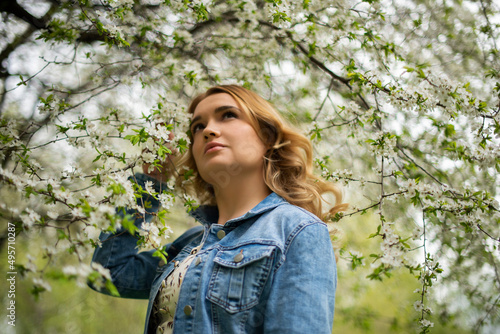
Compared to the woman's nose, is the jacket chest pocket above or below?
below

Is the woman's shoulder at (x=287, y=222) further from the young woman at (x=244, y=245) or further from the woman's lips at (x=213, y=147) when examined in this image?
the woman's lips at (x=213, y=147)

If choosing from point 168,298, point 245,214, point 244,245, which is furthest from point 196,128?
point 168,298

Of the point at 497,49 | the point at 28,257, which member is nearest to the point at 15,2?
the point at 28,257

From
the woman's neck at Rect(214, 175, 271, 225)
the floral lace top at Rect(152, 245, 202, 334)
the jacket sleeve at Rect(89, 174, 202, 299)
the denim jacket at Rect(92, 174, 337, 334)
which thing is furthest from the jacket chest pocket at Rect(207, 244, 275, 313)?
the jacket sleeve at Rect(89, 174, 202, 299)

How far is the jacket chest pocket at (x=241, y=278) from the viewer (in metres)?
1.21

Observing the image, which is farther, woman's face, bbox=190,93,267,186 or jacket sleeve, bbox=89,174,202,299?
jacket sleeve, bbox=89,174,202,299

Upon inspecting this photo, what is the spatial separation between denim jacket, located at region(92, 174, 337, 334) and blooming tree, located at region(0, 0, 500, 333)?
0.91 feet

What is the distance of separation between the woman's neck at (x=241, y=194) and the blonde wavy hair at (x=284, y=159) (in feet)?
0.20

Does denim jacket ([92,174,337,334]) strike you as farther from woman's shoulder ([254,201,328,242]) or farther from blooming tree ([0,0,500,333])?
blooming tree ([0,0,500,333])

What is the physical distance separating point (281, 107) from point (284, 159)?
101 cm

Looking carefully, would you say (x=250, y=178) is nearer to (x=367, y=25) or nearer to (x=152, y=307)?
(x=152, y=307)

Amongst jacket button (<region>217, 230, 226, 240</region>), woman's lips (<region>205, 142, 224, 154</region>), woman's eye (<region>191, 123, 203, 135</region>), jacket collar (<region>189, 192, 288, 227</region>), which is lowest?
jacket button (<region>217, 230, 226, 240</region>)

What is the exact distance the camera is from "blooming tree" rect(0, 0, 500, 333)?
1375mm

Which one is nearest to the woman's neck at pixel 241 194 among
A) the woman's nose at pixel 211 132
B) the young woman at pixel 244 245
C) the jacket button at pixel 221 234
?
the young woman at pixel 244 245
